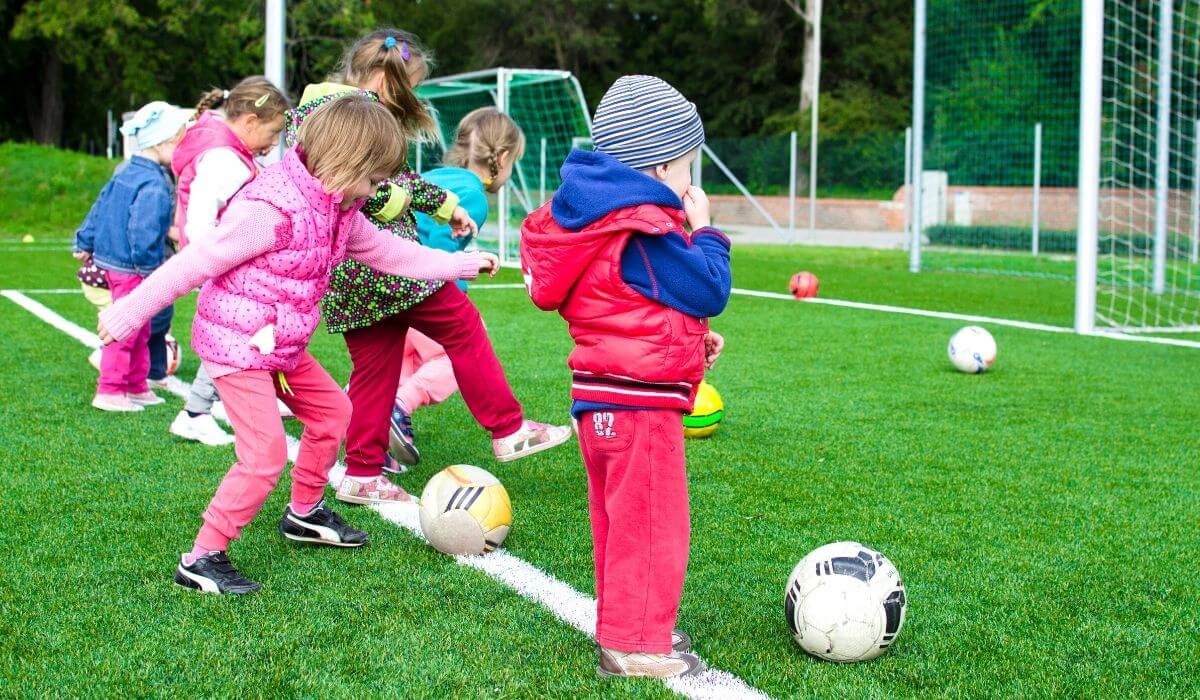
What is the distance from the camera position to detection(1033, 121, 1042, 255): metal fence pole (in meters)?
20.9

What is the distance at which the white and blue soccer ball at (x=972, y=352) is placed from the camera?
7.98 metres

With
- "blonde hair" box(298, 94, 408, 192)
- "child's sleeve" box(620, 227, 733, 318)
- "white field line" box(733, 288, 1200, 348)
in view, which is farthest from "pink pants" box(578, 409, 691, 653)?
"white field line" box(733, 288, 1200, 348)

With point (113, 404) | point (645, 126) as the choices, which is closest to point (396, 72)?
point (645, 126)

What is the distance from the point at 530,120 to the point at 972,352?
1599 cm

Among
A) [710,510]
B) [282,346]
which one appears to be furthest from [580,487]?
[282,346]

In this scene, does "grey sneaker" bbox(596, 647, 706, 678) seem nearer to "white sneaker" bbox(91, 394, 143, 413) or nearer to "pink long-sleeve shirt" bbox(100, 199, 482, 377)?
"pink long-sleeve shirt" bbox(100, 199, 482, 377)

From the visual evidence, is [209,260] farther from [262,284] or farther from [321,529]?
[321,529]

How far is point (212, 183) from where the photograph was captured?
5.34 meters

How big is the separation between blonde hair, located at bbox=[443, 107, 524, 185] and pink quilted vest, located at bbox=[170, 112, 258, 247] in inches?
A: 36.2

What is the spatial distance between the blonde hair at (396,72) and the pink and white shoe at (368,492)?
1.36m

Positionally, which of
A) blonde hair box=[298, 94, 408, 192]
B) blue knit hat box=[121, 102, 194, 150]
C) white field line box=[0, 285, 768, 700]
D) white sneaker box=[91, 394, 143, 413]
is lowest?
white field line box=[0, 285, 768, 700]

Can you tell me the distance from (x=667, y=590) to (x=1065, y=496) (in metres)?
2.51

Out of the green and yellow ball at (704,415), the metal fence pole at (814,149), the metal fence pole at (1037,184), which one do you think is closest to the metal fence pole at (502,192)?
the metal fence pole at (1037,184)

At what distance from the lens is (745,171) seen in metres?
30.2
